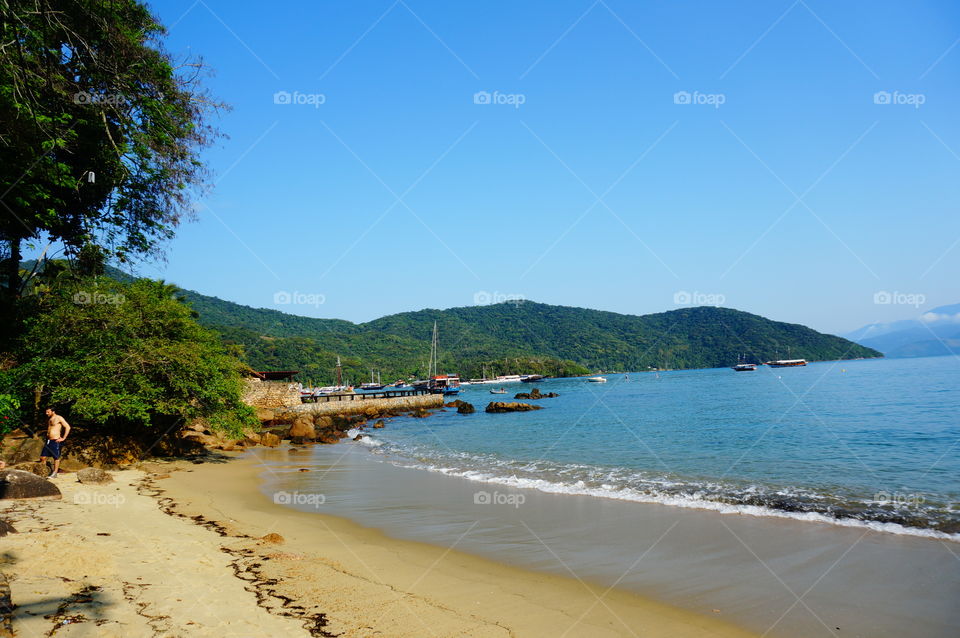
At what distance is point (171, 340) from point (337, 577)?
13.2m

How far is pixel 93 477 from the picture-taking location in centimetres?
1227

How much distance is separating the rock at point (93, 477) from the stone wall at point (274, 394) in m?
29.2

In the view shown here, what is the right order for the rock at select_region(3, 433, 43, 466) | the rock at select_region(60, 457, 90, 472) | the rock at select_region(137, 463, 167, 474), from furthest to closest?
the rock at select_region(137, 463, 167, 474), the rock at select_region(60, 457, 90, 472), the rock at select_region(3, 433, 43, 466)

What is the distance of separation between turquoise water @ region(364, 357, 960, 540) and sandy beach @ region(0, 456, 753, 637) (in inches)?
246

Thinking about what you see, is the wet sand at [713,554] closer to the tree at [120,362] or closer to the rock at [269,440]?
the tree at [120,362]

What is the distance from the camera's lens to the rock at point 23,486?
9.33 metres

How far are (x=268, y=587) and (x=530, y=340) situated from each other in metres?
165

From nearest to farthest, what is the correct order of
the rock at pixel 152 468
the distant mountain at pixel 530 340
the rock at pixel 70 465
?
the rock at pixel 70 465 < the rock at pixel 152 468 < the distant mountain at pixel 530 340

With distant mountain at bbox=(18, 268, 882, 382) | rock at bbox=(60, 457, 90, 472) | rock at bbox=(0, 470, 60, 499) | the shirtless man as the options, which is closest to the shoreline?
rock at bbox=(0, 470, 60, 499)

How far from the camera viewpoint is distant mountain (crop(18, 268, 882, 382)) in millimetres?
126250

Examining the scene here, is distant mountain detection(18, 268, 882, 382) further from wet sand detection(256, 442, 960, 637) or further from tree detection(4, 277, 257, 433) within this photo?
wet sand detection(256, 442, 960, 637)

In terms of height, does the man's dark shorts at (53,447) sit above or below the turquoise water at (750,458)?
above

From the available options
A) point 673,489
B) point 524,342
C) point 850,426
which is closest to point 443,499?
point 673,489

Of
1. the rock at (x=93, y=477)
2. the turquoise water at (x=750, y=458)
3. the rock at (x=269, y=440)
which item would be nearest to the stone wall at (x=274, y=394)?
the turquoise water at (x=750, y=458)
